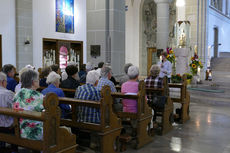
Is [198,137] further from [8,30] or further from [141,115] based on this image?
[8,30]

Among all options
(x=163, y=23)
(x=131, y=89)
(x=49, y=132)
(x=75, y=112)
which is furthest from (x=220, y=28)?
(x=49, y=132)

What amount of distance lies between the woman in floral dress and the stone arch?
16.1 meters

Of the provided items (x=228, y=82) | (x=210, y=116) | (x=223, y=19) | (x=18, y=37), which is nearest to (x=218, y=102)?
(x=210, y=116)

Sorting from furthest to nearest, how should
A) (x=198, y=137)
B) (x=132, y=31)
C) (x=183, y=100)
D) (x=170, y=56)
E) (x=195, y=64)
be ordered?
(x=132, y=31) < (x=195, y=64) < (x=170, y=56) < (x=183, y=100) < (x=198, y=137)

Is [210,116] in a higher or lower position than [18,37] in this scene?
lower

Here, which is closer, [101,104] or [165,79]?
[101,104]

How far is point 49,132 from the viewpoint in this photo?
259cm

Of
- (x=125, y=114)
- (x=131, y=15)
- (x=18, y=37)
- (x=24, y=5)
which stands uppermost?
(x=131, y=15)

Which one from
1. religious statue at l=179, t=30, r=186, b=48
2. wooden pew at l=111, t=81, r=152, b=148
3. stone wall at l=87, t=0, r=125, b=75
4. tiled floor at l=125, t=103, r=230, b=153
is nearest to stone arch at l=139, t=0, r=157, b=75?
religious statue at l=179, t=30, r=186, b=48

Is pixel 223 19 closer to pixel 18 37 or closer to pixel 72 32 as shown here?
pixel 72 32

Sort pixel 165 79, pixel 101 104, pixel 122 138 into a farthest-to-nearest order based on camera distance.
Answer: pixel 165 79 < pixel 122 138 < pixel 101 104

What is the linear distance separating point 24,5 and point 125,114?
7.55 m

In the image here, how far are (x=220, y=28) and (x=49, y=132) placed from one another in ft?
55.2

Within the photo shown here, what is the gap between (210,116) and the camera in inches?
265
